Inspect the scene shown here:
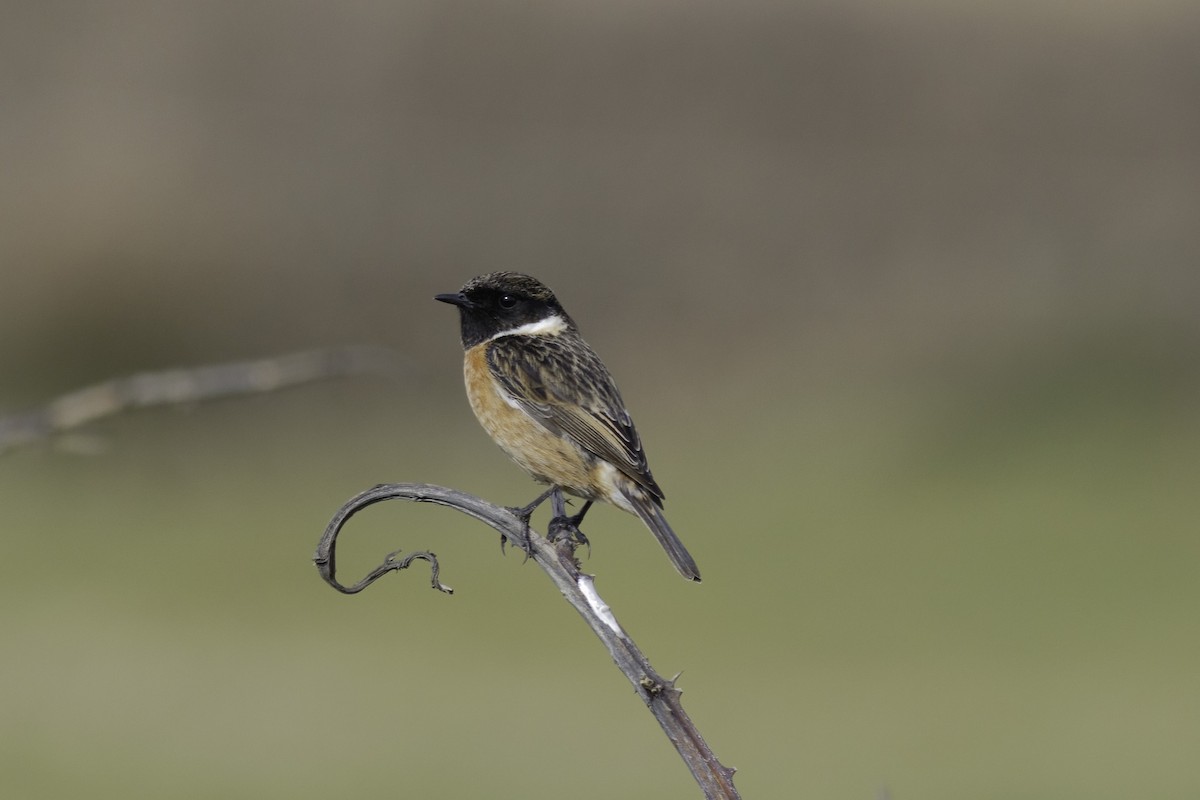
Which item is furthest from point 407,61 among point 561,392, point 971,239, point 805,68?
point 561,392

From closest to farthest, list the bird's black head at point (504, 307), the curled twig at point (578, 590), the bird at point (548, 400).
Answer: the curled twig at point (578, 590)
the bird at point (548, 400)
the bird's black head at point (504, 307)

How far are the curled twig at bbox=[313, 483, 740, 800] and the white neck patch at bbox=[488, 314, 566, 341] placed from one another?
2.19 m

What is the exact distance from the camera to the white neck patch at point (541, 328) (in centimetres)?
536

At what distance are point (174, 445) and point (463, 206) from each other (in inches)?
149

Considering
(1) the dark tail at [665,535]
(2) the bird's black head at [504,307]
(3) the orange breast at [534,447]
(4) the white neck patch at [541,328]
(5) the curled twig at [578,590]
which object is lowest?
(5) the curled twig at [578,590]

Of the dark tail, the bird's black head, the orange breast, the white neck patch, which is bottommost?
the dark tail

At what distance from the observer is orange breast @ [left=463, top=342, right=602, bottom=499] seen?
4855mm

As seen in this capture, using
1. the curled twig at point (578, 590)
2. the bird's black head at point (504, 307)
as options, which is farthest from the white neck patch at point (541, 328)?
the curled twig at point (578, 590)

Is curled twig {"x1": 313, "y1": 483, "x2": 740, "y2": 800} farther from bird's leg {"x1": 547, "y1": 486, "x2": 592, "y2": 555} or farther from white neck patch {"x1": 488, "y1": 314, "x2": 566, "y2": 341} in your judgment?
white neck patch {"x1": 488, "y1": 314, "x2": 566, "y2": 341}

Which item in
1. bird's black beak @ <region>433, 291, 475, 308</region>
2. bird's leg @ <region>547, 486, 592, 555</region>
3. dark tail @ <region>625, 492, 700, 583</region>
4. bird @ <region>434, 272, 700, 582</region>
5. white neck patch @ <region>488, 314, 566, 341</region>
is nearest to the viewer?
dark tail @ <region>625, 492, 700, 583</region>

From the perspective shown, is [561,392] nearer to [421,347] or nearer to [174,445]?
[421,347]

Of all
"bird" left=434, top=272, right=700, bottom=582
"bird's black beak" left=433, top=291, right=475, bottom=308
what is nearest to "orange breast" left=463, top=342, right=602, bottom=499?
"bird" left=434, top=272, right=700, bottom=582

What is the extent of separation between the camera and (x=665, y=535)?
454 cm

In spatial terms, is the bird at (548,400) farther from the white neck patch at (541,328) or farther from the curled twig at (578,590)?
the curled twig at (578,590)
